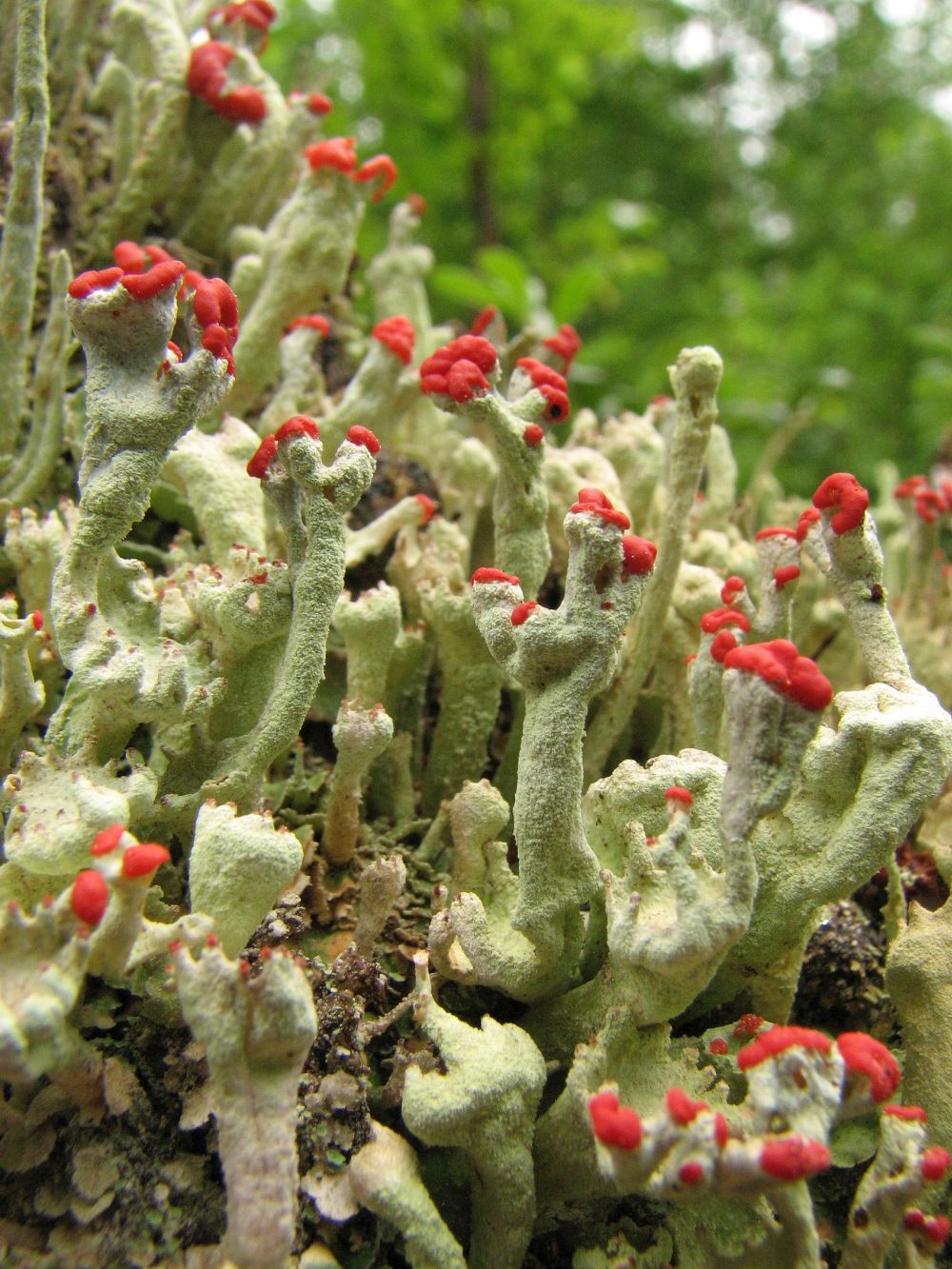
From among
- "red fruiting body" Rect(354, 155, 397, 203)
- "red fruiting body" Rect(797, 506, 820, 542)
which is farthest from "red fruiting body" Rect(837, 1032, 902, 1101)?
"red fruiting body" Rect(354, 155, 397, 203)

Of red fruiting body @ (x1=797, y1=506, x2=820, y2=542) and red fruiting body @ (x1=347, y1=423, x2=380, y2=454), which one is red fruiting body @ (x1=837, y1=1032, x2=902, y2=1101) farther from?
red fruiting body @ (x1=347, y1=423, x2=380, y2=454)

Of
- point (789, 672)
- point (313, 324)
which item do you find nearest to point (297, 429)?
point (789, 672)

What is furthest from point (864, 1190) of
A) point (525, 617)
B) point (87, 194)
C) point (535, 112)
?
point (535, 112)

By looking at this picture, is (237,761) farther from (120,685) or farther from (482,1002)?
(482,1002)

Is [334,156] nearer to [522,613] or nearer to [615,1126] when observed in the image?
[522,613]

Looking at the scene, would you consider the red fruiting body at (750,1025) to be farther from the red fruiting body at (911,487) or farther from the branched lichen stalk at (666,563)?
the red fruiting body at (911,487)

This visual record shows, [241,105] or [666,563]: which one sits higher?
[241,105]

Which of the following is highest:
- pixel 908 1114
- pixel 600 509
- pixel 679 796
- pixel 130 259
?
pixel 130 259
